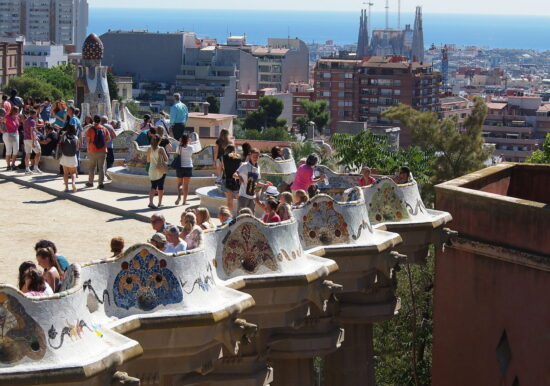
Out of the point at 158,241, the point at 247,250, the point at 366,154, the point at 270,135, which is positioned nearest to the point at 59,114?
the point at 366,154

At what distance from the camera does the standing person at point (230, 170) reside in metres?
17.3

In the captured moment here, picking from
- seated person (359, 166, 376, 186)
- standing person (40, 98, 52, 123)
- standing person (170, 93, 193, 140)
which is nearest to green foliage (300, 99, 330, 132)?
standing person (40, 98, 52, 123)

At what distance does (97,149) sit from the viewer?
66.3 feet

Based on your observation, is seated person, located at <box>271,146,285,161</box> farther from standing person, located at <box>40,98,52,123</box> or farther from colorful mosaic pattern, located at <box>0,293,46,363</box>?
colorful mosaic pattern, located at <box>0,293,46,363</box>

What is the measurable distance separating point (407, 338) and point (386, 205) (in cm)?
979

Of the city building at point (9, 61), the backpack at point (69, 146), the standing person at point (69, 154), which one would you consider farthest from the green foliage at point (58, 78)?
the backpack at point (69, 146)

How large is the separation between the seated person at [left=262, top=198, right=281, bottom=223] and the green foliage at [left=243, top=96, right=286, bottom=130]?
14670cm

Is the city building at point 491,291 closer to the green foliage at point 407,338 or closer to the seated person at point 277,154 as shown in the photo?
the seated person at point 277,154

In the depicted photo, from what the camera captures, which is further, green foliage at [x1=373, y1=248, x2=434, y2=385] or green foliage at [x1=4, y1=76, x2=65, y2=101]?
green foliage at [x1=4, y1=76, x2=65, y2=101]

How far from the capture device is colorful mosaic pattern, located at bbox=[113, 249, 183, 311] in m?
10.9

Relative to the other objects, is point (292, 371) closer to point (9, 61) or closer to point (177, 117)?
point (177, 117)

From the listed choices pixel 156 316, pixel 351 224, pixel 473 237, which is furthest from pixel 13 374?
pixel 473 237

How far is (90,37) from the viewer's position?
3753cm

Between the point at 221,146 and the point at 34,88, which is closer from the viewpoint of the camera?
the point at 221,146
